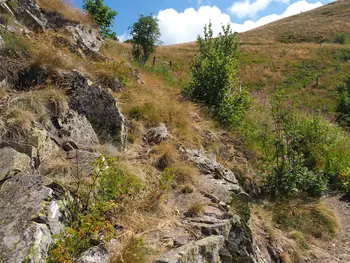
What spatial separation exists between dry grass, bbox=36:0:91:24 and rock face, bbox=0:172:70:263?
6051 mm

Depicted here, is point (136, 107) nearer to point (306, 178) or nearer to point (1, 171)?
point (1, 171)

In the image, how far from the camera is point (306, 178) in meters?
6.92

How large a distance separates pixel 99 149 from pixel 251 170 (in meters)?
3.85

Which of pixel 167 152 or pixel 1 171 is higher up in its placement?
pixel 1 171

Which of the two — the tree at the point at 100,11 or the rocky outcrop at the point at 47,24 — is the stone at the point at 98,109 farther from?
the tree at the point at 100,11

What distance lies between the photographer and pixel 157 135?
586 cm

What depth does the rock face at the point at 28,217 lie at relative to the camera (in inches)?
86.7

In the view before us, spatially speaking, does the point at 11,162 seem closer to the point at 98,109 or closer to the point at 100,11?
the point at 98,109

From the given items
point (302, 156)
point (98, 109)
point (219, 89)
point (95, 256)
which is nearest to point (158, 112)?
point (98, 109)

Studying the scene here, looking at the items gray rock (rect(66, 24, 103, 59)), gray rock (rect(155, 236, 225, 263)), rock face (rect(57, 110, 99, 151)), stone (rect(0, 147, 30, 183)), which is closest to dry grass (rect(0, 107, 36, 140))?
stone (rect(0, 147, 30, 183))

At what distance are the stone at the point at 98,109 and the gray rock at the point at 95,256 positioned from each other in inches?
95.7

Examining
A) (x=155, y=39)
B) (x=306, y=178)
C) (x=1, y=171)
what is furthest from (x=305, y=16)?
(x=1, y=171)

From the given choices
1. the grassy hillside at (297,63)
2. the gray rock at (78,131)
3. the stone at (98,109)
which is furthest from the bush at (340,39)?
the gray rock at (78,131)

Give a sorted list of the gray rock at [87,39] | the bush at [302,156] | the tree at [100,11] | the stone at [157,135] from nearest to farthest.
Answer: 1. the stone at [157,135]
2. the bush at [302,156]
3. the gray rock at [87,39]
4. the tree at [100,11]
